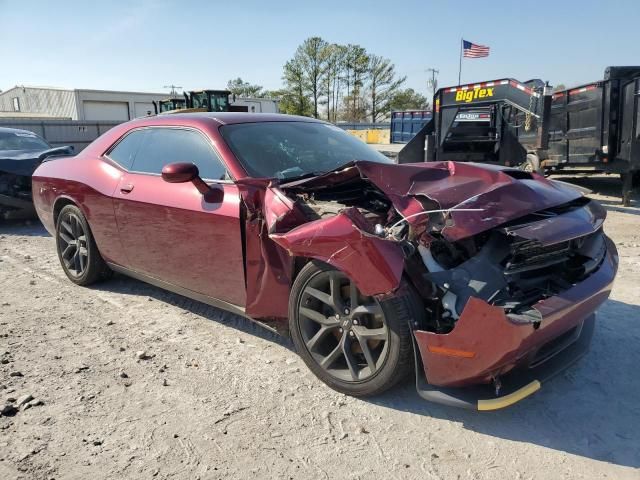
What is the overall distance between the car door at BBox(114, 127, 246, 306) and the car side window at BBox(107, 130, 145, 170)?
0.04m

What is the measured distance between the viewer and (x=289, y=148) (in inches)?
149

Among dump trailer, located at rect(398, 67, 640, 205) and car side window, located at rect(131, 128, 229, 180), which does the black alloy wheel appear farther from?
dump trailer, located at rect(398, 67, 640, 205)

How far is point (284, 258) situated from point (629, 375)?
7.15 ft

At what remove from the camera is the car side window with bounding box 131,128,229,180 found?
3.56 meters

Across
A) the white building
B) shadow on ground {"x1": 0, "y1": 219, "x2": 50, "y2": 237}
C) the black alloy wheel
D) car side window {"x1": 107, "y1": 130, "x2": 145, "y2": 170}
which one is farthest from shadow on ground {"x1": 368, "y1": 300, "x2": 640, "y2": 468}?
the white building

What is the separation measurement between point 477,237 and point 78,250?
3.78 m

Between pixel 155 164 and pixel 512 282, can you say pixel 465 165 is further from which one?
pixel 155 164

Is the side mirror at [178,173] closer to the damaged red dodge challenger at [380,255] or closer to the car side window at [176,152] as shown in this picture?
the damaged red dodge challenger at [380,255]

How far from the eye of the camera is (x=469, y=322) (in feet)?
7.58

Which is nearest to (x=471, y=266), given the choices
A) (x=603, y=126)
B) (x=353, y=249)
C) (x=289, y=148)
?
(x=353, y=249)

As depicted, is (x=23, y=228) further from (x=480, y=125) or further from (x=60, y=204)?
(x=480, y=125)

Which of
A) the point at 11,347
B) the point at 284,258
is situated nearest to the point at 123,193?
the point at 11,347

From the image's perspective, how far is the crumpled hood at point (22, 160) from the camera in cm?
783

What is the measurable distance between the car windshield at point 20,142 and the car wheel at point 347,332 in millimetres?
8069
